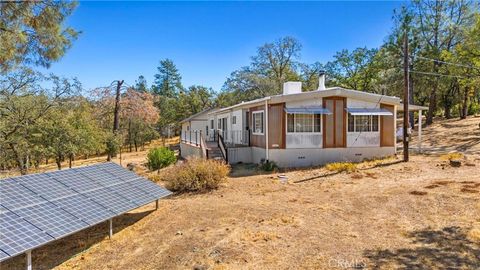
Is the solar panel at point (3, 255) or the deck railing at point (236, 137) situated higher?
the deck railing at point (236, 137)

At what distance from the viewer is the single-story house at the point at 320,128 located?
15.0 m

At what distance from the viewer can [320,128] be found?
1548 centimetres

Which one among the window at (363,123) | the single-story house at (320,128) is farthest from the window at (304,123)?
the window at (363,123)

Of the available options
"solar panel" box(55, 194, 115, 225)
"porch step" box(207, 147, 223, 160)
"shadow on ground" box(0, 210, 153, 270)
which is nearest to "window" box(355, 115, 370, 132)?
"porch step" box(207, 147, 223, 160)

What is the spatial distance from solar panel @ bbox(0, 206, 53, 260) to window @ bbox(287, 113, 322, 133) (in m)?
11.8

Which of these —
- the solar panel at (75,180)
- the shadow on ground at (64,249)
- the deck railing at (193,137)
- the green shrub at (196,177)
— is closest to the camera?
the shadow on ground at (64,249)

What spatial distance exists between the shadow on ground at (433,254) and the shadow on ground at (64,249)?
5409 millimetres

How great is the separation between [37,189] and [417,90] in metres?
32.9

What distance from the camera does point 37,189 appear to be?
244 inches

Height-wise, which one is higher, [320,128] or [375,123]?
[375,123]

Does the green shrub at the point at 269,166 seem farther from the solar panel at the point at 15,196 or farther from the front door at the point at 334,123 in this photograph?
the solar panel at the point at 15,196

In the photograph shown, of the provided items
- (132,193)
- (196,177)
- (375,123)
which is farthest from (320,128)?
(132,193)

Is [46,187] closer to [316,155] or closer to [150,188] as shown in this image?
[150,188]

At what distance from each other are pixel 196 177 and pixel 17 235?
240 inches
